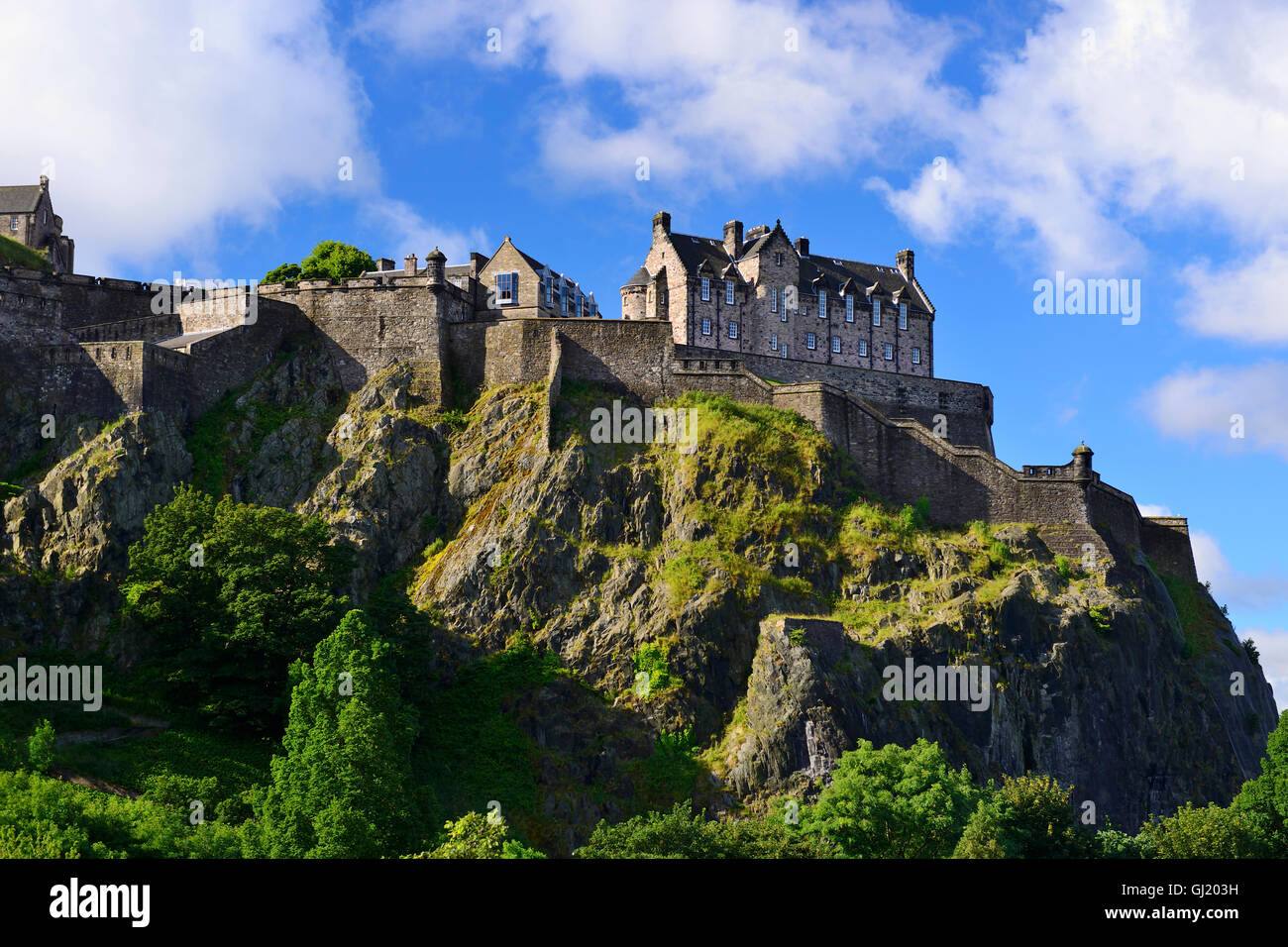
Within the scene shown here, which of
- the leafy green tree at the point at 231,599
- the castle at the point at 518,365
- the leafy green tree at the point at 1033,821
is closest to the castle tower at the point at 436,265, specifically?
the castle at the point at 518,365

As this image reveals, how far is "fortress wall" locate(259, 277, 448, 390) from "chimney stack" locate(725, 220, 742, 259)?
16866mm

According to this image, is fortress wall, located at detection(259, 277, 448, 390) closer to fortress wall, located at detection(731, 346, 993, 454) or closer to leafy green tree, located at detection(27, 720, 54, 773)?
fortress wall, located at detection(731, 346, 993, 454)

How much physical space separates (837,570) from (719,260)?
22.5m

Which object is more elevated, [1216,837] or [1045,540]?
[1045,540]

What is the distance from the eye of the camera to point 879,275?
81.8 metres

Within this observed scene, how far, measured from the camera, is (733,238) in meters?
77.5

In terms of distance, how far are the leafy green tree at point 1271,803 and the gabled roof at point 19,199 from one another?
6513 cm

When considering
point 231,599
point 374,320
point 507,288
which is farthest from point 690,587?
point 507,288

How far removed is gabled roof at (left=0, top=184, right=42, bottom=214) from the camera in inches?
Answer: 3182

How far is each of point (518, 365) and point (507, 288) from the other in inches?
378

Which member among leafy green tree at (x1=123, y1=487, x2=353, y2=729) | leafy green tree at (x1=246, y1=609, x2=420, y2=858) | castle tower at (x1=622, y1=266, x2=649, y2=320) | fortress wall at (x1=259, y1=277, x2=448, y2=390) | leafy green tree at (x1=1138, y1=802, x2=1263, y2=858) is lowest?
leafy green tree at (x1=1138, y1=802, x2=1263, y2=858)

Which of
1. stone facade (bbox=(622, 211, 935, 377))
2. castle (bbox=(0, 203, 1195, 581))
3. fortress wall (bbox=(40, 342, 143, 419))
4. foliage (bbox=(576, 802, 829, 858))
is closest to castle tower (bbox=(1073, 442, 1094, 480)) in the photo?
castle (bbox=(0, 203, 1195, 581))
